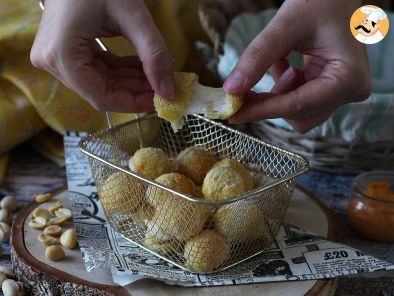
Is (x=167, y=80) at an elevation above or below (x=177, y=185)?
above

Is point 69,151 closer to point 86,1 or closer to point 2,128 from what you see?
point 2,128

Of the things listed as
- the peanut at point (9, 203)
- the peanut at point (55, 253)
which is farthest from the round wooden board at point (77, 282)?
the peanut at point (9, 203)

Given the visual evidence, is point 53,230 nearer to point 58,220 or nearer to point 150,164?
point 58,220

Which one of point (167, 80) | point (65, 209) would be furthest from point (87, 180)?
point (167, 80)

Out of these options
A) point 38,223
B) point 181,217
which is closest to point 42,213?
point 38,223

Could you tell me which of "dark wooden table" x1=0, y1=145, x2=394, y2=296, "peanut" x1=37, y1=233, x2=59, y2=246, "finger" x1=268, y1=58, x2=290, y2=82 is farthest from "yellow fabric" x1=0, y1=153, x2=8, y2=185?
"finger" x1=268, y1=58, x2=290, y2=82

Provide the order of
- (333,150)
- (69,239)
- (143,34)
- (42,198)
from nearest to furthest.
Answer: (143,34)
(69,239)
(42,198)
(333,150)

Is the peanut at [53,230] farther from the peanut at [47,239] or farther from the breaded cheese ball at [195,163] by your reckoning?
the breaded cheese ball at [195,163]
